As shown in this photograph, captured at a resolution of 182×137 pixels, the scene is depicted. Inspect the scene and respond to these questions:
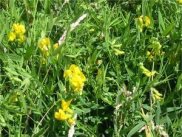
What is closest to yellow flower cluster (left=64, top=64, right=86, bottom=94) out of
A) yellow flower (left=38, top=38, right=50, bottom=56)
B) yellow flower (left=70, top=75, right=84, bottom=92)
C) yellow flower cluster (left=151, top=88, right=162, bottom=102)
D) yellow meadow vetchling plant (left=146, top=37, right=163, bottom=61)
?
yellow flower (left=70, top=75, right=84, bottom=92)

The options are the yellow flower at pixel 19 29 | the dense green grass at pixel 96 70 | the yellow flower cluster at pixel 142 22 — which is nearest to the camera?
the dense green grass at pixel 96 70

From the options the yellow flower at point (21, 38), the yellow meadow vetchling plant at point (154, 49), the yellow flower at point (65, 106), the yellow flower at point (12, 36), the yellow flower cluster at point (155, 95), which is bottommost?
the yellow flower cluster at point (155, 95)

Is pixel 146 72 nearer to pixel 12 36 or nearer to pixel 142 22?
pixel 142 22

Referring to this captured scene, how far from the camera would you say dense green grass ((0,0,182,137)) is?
2029mm

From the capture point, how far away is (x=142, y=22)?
2346 millimetres

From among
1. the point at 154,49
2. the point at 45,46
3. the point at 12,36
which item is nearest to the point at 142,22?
the point at 154,49

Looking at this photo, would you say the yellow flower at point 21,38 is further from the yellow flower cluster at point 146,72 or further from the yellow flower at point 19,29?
the yellow flower cluster at point 146,72

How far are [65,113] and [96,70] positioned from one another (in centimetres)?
42

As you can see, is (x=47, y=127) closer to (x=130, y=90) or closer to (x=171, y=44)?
(x=130, y=90)

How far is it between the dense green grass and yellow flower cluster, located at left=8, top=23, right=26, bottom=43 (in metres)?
0.05

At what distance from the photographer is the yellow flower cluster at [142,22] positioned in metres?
2.33

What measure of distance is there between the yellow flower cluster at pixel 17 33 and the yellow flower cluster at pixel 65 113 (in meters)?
0.44

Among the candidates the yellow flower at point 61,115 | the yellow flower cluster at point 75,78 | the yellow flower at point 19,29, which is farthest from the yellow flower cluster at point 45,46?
the yellow flower at point 61,115

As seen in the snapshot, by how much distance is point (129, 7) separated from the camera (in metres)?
2.71
